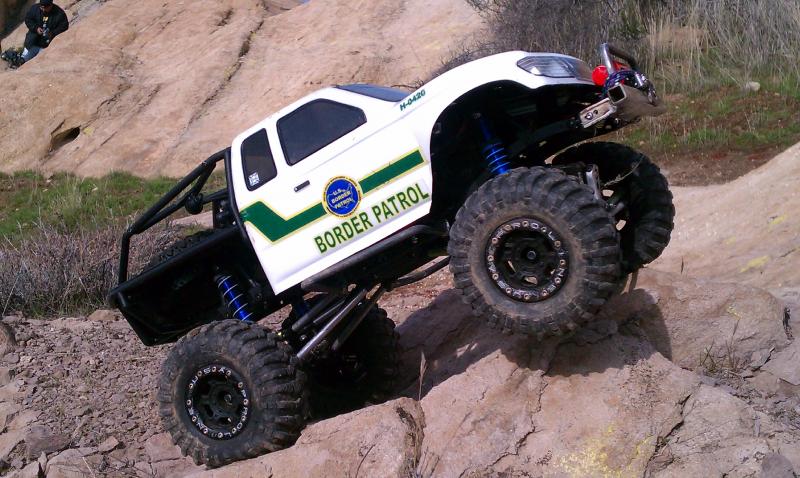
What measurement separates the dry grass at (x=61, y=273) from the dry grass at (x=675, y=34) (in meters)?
7.28

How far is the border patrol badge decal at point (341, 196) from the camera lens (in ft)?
19.8

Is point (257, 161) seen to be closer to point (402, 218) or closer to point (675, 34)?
point (402, 218)

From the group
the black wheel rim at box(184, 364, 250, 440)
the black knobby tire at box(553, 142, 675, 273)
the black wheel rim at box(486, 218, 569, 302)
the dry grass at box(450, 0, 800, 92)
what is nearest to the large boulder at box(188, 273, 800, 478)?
the black wheel rim at box(184, 364, 250, 440)

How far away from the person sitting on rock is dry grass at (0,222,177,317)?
12.8 meters

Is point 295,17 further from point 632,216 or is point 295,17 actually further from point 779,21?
point 632,216

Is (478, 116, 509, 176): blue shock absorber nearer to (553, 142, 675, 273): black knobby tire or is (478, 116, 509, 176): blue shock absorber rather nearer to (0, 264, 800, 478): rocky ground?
(553, 142, 675, 273): black knobby tire

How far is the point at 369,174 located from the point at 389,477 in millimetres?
1983

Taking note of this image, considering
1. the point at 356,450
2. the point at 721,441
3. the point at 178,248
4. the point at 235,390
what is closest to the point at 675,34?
the point at 178,248

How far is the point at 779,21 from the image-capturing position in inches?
539

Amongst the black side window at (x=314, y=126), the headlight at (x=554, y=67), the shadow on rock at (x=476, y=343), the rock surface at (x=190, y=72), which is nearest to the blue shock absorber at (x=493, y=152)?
the headlight at (x=554, y=67)

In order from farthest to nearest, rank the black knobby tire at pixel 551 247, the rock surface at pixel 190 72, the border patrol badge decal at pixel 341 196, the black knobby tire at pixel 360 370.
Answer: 1. the rock surface at pixel 190 72
2. the black knobby tire at pixel 360 370
3. the border patrol badge decal at pixel 341 196
4. the black knobby tire at pixel 551 247

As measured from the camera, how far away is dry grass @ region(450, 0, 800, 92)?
1369 centimetres

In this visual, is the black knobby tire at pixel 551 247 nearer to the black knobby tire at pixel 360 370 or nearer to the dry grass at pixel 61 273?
the black knobby tire at pixel 360 370

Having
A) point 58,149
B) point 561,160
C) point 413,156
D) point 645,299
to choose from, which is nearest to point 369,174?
point 413,156
